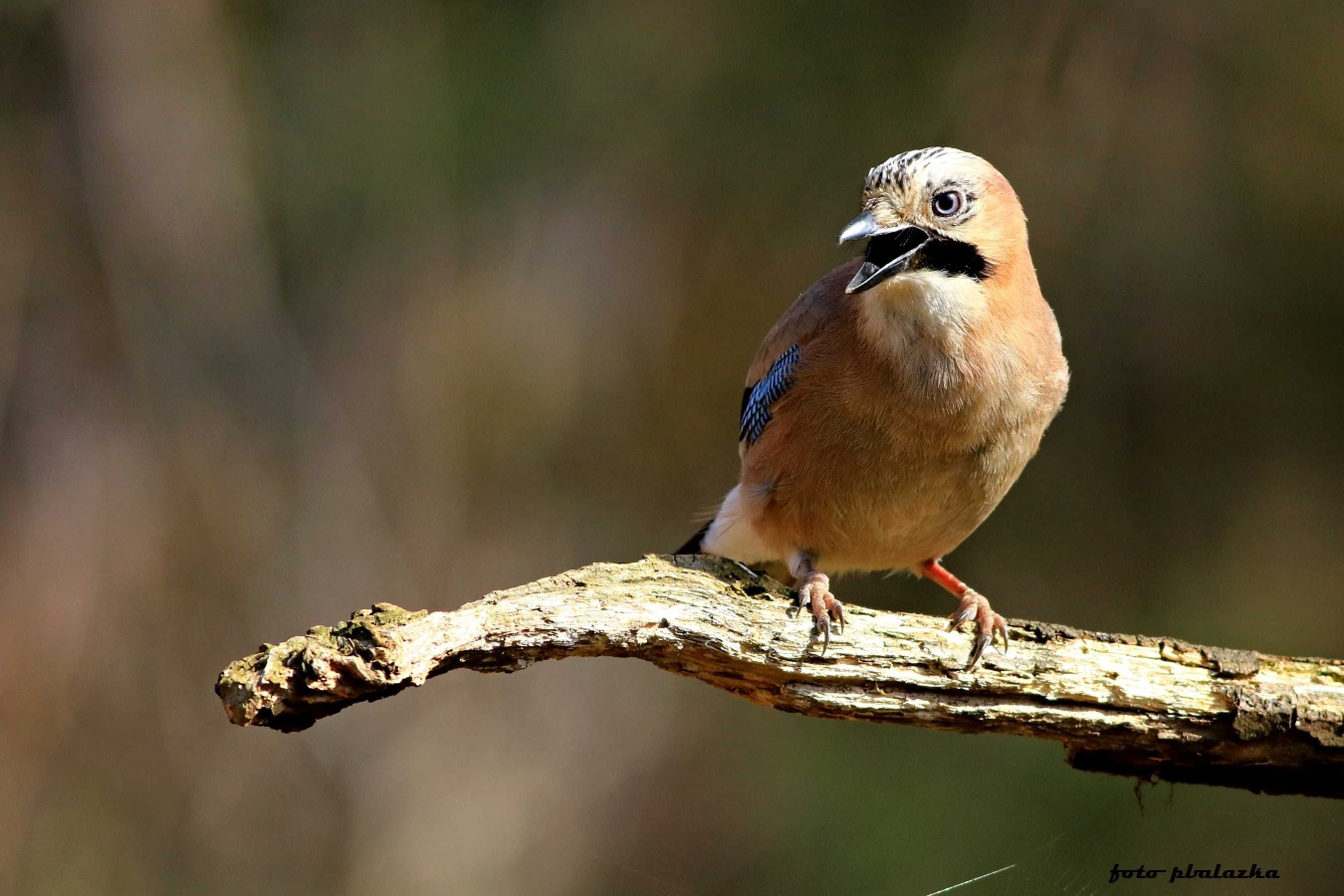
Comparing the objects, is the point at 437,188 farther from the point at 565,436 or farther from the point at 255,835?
the point at 255,835

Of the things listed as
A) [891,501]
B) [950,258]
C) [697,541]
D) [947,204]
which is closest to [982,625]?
[891,501]

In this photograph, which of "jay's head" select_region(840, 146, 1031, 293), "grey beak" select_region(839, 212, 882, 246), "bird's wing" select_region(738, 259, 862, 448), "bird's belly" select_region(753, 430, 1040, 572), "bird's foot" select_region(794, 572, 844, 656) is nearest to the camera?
"bird's foot" select_region(794, 572, 844, 656)

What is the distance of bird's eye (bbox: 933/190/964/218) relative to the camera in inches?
165

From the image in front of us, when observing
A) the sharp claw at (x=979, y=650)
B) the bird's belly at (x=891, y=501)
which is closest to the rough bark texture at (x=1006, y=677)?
the sharp claw at (x=979, y=650)

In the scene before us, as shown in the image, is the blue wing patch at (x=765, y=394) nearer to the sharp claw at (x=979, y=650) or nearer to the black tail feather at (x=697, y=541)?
the black tail feather at (x=697, y=541)

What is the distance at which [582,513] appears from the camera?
26.8 feet

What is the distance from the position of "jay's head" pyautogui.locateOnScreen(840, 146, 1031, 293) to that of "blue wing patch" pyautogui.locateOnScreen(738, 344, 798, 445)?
1.97 ft

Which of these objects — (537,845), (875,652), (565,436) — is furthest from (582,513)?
(875,652)

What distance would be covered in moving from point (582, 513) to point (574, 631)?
195 inches

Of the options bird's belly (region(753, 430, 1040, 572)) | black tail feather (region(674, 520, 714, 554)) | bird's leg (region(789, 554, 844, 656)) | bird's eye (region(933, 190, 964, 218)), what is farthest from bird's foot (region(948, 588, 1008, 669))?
black tail feather (region(674, 520, 714, 554))

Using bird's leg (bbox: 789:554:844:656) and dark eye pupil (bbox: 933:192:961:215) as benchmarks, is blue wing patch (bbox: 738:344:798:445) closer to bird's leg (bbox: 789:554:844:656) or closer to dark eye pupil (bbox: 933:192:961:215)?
dark eye pupil (bbox: 933:192:961:215)

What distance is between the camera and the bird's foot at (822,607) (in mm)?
3611

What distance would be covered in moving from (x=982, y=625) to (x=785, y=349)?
149 centimetres

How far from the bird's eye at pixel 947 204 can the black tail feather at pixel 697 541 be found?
6.18 feet
